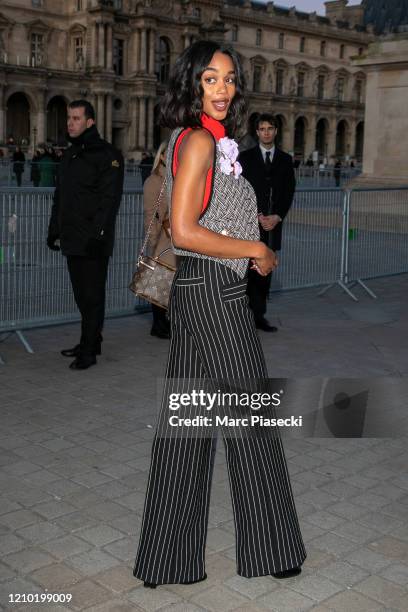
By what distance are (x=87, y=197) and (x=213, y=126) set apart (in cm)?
342

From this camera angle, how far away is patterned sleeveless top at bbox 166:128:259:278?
2.85 m

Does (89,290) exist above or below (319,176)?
below

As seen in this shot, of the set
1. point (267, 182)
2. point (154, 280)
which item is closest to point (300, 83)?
point (267, 182)

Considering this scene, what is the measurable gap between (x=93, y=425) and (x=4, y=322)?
2165 mm

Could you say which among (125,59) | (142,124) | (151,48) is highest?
(151,48)

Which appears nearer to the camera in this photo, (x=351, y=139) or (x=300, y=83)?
(x=300, y=83)

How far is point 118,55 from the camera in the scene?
72.6m

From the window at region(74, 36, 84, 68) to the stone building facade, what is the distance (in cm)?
8

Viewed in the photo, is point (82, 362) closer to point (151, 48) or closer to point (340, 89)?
point (151, 48)

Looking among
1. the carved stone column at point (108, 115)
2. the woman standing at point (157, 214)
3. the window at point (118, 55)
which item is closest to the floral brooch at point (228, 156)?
the woman standing at point (157, 214)

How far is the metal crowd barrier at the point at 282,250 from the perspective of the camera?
6957mm

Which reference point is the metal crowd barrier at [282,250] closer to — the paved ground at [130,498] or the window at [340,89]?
the paved ground at [130,498]

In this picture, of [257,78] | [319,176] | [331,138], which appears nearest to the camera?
[319,176]

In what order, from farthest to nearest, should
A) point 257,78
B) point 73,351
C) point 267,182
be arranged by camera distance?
point 257,78 < point 267,182 < point 73,351
